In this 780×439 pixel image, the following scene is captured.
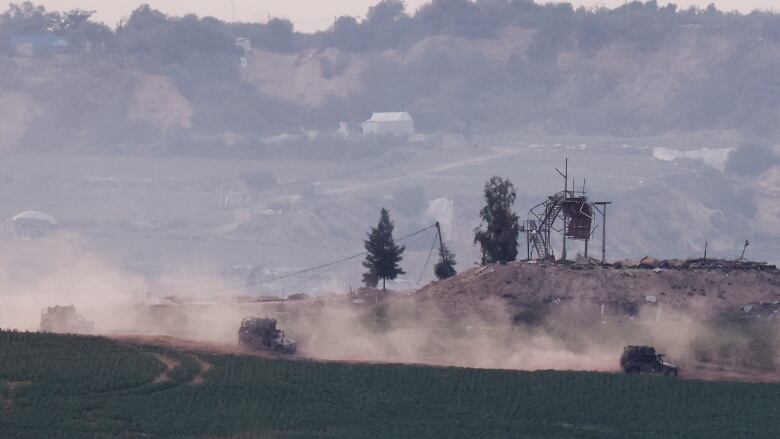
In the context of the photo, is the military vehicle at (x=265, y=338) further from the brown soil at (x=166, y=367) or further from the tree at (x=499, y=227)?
the tree at (x=499, y=227)

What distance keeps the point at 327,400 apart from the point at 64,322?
4149 cm

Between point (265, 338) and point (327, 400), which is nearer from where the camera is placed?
point (327, 400)

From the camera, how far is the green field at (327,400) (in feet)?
316

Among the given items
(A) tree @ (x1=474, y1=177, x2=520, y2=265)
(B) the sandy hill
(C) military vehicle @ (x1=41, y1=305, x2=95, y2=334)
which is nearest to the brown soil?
(C) military vehicle @ (x1=41, y1=305, x2=95, y2=334)

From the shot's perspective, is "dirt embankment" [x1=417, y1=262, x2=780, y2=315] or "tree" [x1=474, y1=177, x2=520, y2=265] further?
"tree" [x1=474, y1=177, x2=520, y2=265]

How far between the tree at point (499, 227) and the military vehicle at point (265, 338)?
1273 inches

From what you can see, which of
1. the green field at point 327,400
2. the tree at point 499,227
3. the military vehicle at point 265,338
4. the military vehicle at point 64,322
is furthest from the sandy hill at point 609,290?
the green field at point 327,400

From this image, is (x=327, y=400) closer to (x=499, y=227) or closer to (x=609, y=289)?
(x=609, y=289)

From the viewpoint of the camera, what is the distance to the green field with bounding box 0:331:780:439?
96.4m

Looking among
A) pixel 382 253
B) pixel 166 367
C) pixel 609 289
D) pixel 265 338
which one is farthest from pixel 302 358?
pixel 382 253

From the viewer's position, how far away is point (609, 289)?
477 feet

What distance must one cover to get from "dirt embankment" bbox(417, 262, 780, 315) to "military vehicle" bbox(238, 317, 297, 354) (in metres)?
18.7

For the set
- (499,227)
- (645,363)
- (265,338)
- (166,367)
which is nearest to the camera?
(166,367)

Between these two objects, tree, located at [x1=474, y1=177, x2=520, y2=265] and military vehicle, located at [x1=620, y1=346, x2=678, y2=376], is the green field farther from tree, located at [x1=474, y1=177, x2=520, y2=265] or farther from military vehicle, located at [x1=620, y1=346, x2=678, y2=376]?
tree, located at [x1=474, y1=177, x2=520, y2=265]
